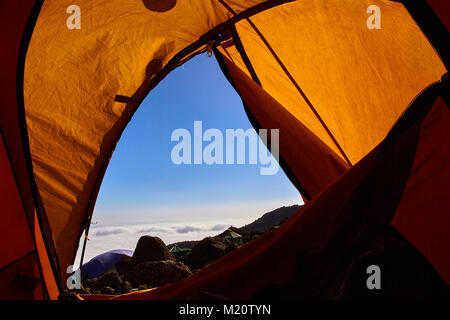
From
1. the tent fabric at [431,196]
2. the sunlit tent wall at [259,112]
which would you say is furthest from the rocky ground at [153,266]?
the tent fabric at [431,196]

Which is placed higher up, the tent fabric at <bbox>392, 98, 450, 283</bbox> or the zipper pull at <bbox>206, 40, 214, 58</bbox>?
the zipper pull at <bbox>206, 40, 214, 58</bbox>

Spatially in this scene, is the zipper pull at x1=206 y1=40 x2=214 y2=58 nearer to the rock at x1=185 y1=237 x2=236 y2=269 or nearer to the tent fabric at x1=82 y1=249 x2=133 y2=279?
the rock at x1=185 y1=237 x2=236 y2=269

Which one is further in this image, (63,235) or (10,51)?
(63,235)

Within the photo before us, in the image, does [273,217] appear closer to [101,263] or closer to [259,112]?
[101,263]

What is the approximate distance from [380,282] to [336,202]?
0.32 metres

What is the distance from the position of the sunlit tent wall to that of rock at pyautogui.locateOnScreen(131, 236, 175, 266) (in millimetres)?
4968

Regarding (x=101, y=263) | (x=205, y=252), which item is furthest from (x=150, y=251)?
(x=205, y=252)

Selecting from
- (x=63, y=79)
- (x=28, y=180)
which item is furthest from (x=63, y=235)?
(x=63, y=79)

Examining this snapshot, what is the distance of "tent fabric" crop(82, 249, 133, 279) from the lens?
6.44 m

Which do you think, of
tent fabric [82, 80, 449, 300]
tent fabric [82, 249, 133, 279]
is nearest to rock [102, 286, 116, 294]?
tent fabric [82, 249, 133, 279]

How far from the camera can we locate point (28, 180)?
1602mm

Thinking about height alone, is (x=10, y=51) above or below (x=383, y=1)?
below

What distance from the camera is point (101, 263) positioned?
21.5 feet

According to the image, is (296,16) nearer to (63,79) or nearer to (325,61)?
(325,61)
